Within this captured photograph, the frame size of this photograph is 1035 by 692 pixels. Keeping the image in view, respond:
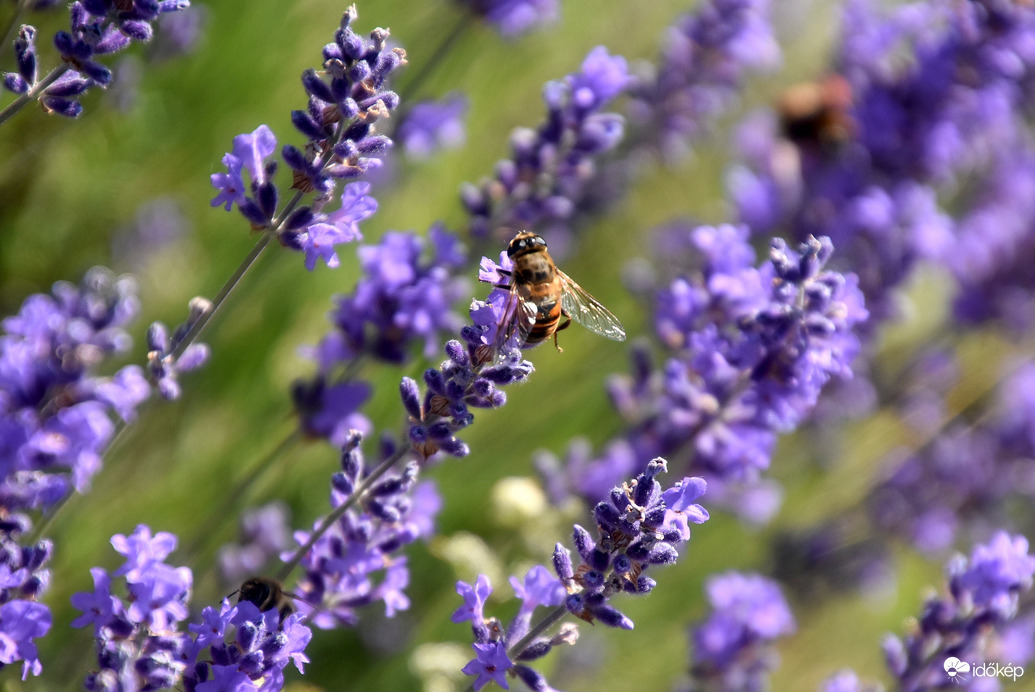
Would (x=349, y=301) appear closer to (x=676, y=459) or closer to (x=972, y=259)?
(x=676, y=459)

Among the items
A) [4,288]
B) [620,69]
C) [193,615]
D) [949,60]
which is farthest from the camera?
[949,60]

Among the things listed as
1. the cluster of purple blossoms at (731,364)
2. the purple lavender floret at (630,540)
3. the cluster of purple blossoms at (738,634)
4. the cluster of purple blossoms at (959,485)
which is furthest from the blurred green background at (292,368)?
the purple lavender floret at (630,540)

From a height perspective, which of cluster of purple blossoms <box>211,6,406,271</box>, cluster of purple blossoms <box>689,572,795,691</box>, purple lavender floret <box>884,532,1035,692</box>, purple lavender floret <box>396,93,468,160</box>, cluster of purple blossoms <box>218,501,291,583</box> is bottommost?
cluster of purple blossoms <box>689,572,795,691</box>

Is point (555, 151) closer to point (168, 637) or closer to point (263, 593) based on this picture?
point (263, 593)

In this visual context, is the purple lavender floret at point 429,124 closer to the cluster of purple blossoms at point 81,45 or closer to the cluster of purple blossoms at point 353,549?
the cluster of purple blossoms at point 81,45

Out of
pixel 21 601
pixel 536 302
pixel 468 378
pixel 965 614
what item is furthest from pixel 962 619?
pixel 21 601

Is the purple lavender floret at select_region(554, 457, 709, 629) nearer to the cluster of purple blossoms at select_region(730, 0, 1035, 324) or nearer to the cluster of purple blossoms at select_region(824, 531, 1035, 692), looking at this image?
the cluster of purple blossoms at select_region(824, 531, 1035, 692)

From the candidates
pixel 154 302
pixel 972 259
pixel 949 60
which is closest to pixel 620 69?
pixel 949 60

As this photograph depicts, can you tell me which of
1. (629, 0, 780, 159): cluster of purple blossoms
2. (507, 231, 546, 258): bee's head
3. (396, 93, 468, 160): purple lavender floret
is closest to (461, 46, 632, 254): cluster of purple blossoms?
(507, 231, 546, 258): bee's head
